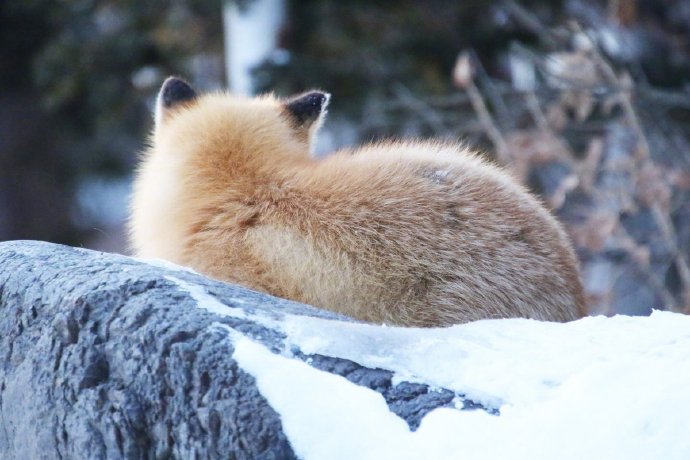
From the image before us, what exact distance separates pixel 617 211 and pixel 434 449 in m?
3.80

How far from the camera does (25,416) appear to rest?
233 cm

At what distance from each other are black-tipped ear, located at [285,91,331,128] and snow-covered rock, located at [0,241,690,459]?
0.99 metres

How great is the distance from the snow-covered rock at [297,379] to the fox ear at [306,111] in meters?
0.98

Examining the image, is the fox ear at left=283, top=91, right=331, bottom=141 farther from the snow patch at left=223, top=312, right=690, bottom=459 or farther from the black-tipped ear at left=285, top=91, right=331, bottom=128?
the snow patch at left=223, top=312, right=690, bottom=459

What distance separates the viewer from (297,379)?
194 cm

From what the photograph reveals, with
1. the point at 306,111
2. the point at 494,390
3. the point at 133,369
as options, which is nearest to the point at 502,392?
the point at 494,390

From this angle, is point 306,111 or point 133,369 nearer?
point 133,369

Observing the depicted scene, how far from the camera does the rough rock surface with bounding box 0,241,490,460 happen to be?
76.6 inches

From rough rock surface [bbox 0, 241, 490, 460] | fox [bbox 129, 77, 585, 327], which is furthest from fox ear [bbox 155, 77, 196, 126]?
rough rock surface [bbox 0, 241, 490, 460]

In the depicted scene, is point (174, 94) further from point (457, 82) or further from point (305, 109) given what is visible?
point (457, 82)

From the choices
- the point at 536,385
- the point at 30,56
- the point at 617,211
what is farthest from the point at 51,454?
the point at 30,56

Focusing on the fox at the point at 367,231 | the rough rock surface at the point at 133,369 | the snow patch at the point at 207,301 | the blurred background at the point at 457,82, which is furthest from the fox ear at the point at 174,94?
the blurred background at the point at 457,82

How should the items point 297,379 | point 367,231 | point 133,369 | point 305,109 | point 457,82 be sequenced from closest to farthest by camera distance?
point 297,379
point 133,369
point 367,231
point 305,109
point 457,82

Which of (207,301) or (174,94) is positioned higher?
(174,94)
